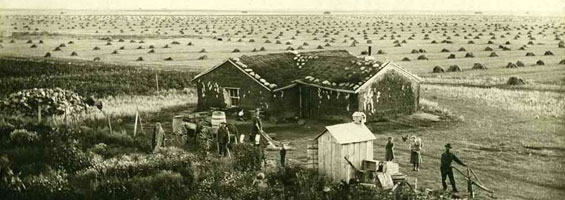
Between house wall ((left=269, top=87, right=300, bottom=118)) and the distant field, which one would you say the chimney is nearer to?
house wall ((left=269, top=87, right=300, bottom=118))

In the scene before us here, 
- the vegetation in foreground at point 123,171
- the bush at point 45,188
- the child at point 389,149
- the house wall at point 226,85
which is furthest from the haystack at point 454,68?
the bush at point 45,188

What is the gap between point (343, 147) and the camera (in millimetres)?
6594

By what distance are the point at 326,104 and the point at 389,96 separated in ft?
2.33

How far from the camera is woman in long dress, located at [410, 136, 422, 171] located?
6.64 m

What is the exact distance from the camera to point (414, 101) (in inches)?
280

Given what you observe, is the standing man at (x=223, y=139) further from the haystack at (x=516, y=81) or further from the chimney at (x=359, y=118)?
the haystack at (x=516, y=81)

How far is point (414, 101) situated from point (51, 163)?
3.67 m

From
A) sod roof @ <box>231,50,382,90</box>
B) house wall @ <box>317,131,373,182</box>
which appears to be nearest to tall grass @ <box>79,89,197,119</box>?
sod roof @ <box>231,50,382,90</box>

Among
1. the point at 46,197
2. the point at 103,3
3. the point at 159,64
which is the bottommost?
the point at 46,197

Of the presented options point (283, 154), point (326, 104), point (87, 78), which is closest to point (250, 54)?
point (326, 104)

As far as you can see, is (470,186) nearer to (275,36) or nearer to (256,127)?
(256,127)

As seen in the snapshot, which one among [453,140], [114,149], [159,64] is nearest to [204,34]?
[159,64]

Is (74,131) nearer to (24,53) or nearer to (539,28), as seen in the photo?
(24,53)

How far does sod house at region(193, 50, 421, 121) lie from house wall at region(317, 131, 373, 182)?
291mm
